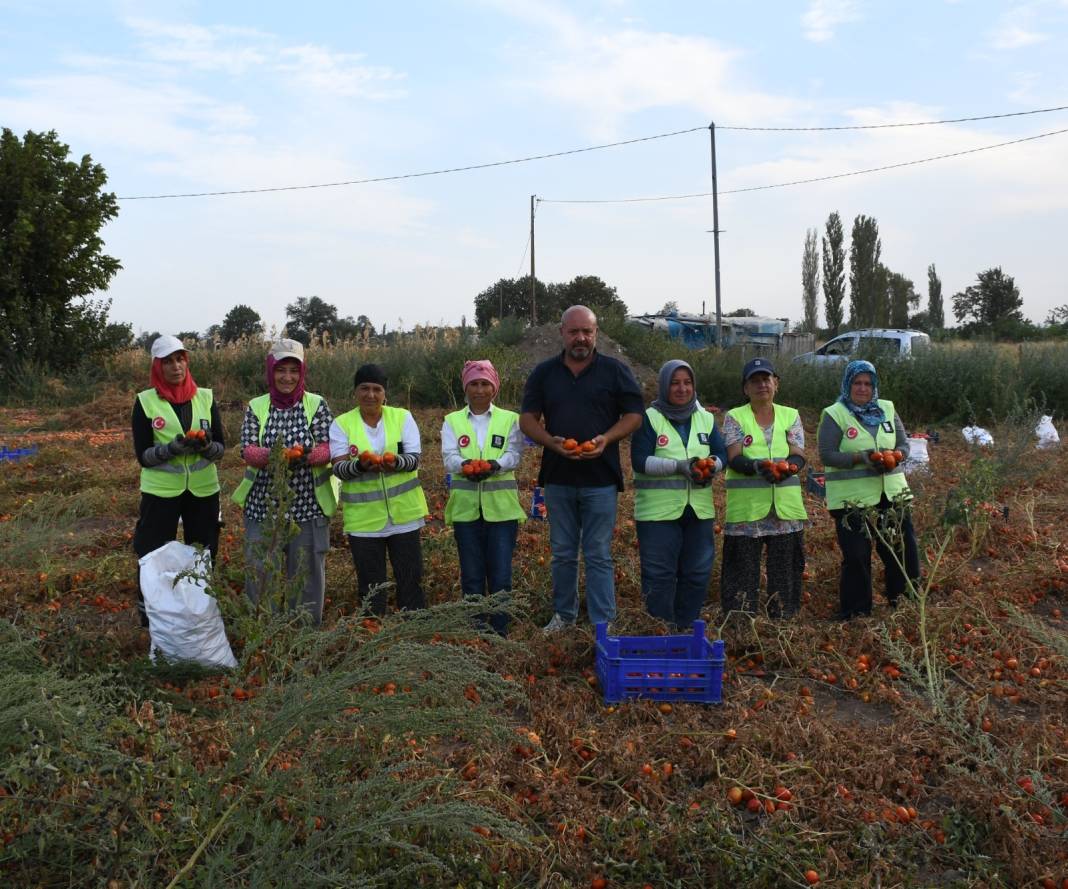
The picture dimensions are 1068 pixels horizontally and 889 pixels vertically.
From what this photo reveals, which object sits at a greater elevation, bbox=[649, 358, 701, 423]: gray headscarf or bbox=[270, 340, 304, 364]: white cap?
bbox=[270, 340, 304, 364]: white cap

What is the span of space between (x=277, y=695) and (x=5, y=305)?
16.4 metres

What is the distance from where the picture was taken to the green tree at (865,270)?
34062mm

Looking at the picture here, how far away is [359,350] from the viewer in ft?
57.6

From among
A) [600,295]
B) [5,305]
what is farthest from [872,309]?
[5,305]

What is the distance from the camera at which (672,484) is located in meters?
4.87

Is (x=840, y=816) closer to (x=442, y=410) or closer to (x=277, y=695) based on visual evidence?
(x=277, y=695)

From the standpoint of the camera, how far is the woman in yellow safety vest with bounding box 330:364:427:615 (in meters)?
4.91

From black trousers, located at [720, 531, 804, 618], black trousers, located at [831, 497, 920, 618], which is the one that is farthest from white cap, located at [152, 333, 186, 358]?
black trousers, located at [831, 497, 920, 618]

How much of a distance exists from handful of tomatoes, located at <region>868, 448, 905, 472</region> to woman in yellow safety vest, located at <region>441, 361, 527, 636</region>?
1898 millimetres

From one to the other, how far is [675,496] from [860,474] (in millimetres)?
1106

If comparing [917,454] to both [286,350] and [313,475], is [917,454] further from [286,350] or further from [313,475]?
[286,350]

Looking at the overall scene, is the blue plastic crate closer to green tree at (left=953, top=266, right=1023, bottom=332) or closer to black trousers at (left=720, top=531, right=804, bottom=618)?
black trousers at (left=720, top=531, right=804, bottom=618)

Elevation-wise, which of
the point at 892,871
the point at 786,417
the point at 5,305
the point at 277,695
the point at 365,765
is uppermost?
the point at 5,305

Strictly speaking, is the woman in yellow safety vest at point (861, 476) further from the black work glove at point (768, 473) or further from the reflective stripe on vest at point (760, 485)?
the black work glove at point (768, 473)
